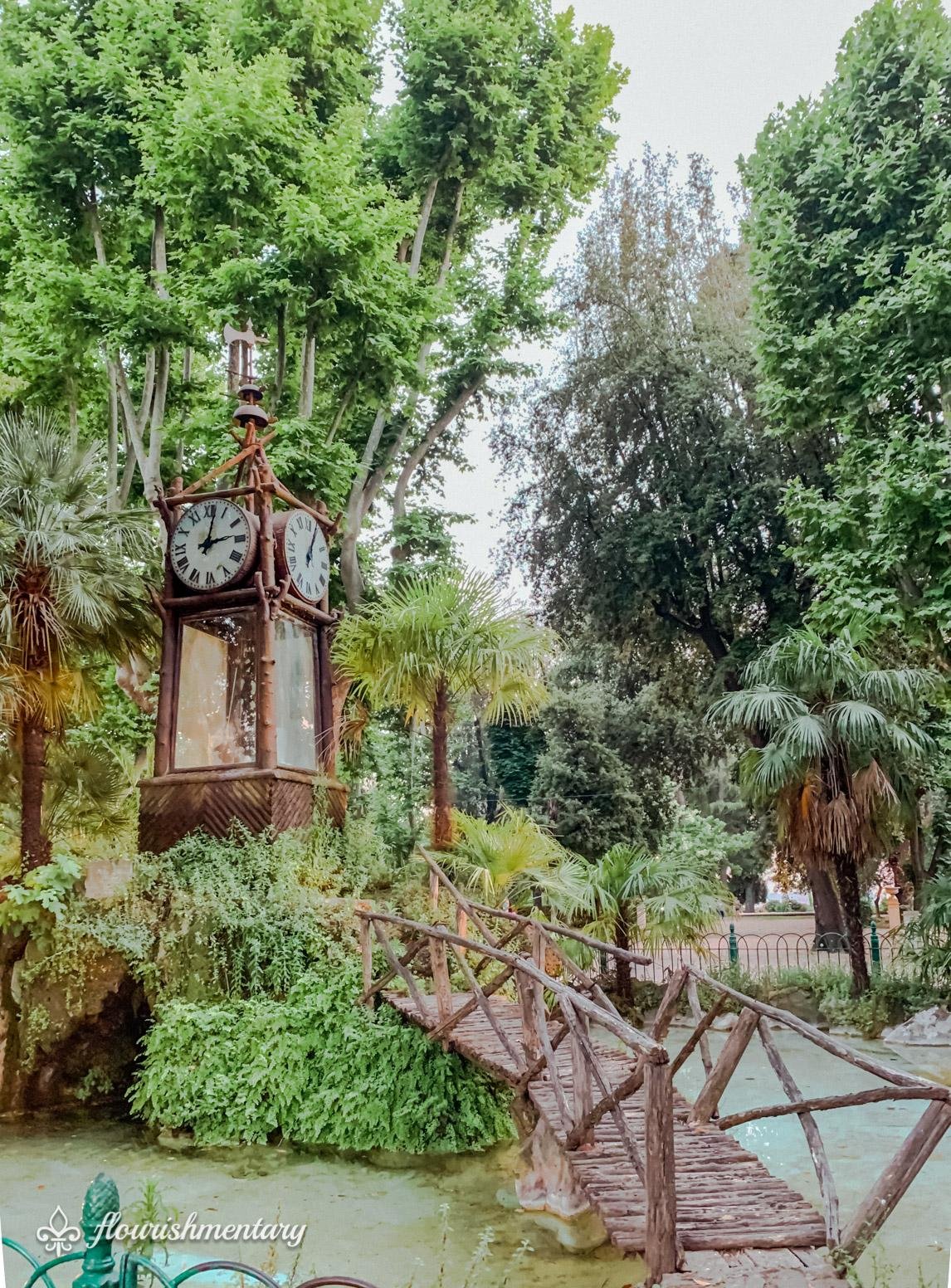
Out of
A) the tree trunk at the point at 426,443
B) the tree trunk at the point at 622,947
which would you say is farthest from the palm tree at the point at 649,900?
the tree trunk at the point at 426,443

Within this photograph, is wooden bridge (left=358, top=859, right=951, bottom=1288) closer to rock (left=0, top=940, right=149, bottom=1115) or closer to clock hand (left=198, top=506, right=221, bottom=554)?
rock (left=0, top=940, right=149, bottom=1115)

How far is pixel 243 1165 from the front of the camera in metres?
5.32

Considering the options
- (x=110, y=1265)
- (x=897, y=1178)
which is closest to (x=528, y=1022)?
(x=897, y=1178)

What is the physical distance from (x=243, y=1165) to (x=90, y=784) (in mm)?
3758

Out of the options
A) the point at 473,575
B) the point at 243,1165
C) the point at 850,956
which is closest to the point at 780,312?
the point at 473,575

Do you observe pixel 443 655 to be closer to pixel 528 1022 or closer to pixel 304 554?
pixel 304 554

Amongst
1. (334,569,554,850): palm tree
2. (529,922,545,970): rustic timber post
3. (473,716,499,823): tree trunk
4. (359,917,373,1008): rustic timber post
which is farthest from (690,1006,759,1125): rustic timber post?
Result: (473,716,499,823): tree trunk

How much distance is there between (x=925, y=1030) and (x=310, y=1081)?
5.87 meters

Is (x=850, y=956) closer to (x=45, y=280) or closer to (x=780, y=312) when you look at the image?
(x=780, y=312)

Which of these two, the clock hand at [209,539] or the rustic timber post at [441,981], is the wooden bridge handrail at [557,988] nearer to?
the rustic timber post at [441,981]

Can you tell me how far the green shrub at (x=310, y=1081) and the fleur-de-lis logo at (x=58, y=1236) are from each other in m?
2.51

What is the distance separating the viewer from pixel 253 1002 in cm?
620

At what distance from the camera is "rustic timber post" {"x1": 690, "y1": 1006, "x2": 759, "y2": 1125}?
359 cm

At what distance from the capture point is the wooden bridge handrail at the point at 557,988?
2.96 meters
